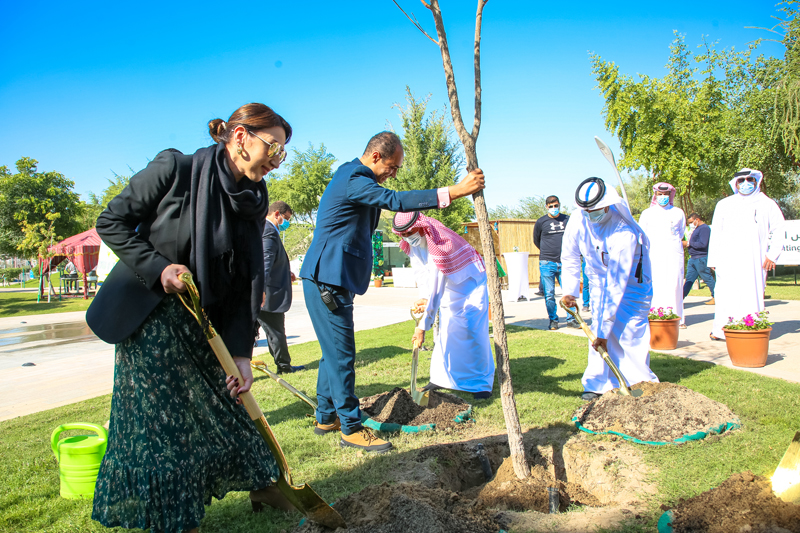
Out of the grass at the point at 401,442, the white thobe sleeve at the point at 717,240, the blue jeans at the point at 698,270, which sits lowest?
the grass at the point at 401,442

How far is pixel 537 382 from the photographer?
508cm

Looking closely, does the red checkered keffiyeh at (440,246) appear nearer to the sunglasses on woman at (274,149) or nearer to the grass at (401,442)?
the grass at (401,442)

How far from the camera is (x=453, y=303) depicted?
4.95m

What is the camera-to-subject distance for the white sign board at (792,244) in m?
14.4

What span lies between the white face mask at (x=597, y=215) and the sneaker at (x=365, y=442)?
259 cm

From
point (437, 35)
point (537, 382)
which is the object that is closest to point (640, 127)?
point (537, 382)

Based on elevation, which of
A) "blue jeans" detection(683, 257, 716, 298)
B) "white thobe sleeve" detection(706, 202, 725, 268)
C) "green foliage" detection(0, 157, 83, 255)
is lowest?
"blue jeans" detection(683, 257, 716, 298)

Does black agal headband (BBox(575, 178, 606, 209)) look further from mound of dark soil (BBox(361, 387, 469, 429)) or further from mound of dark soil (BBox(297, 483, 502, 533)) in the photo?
mound of dark soil (BBox(297, 483, 502, 533))

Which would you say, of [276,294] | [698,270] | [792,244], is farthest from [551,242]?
[792,244]

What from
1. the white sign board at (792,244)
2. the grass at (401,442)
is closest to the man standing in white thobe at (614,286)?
the grass at (401,442)

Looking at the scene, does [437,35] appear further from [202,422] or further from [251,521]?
[251,521]

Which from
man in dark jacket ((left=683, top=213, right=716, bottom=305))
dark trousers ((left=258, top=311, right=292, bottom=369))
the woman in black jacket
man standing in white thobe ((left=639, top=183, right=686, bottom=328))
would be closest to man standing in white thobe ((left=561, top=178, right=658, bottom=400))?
the woman in black jacket

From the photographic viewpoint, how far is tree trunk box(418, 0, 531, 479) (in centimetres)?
262

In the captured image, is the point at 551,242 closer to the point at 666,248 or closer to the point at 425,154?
the point at 666,248
